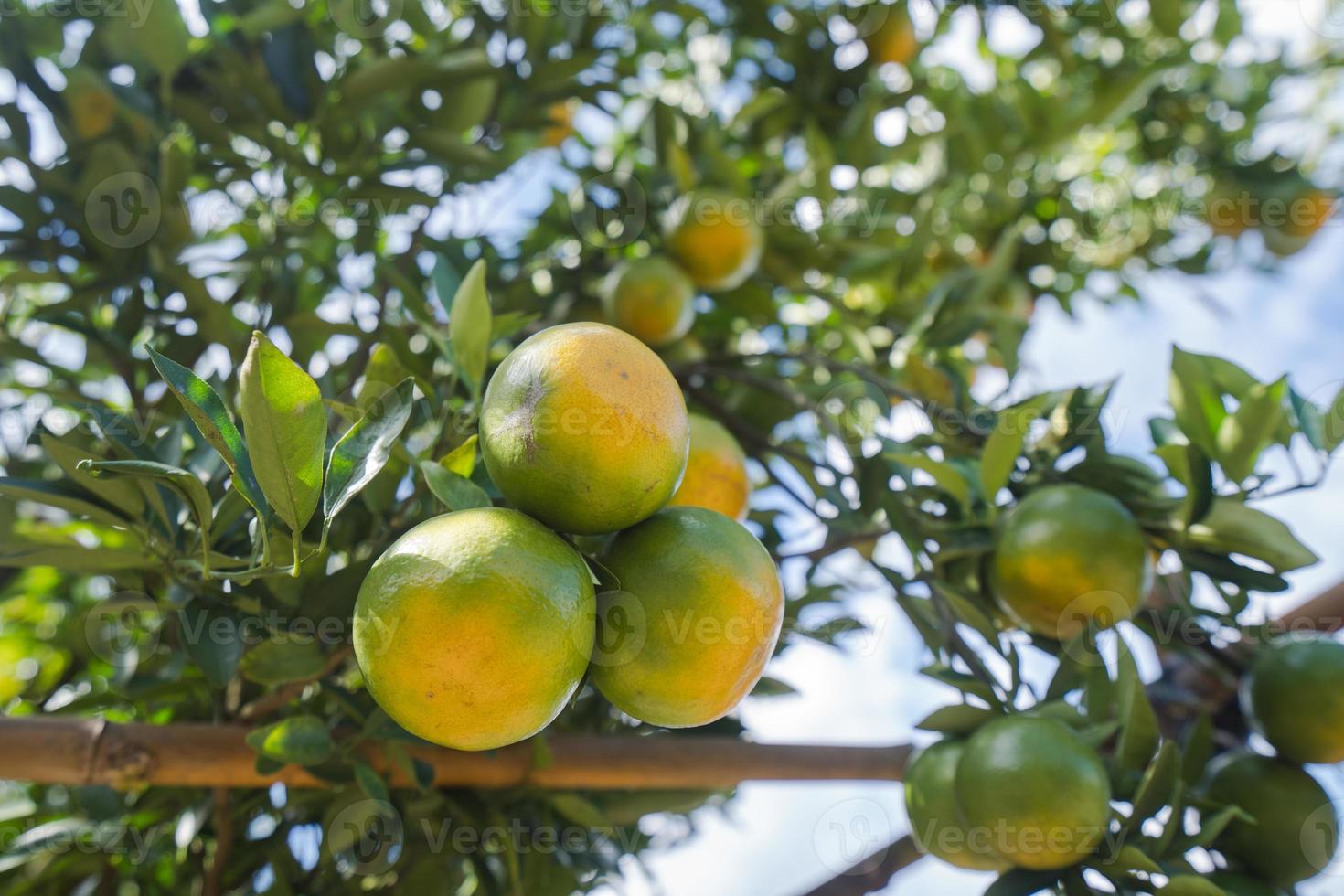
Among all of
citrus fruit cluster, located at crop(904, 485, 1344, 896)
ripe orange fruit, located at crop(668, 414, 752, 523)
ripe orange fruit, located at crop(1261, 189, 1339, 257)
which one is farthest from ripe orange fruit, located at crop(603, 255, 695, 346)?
ripe orange fruit, located at crop(1261, 189, 1339, 257)

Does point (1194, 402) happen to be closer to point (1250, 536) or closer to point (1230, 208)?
point (1250, 536)

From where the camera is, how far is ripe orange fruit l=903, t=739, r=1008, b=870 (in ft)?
3.87

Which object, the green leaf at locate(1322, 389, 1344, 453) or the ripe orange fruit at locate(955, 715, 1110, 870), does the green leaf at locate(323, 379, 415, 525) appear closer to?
the ripe orange fruit at locate(955, 715, 1110, 870)

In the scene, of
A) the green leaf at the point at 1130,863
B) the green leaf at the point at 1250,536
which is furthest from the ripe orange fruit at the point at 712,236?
the green leaf at the point at 1130,863

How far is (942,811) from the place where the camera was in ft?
3.91

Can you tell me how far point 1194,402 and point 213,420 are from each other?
114 cm

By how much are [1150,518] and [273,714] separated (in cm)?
118

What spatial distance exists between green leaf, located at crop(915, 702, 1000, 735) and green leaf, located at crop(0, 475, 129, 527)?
954mm

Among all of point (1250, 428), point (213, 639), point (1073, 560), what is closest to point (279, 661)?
point (213, 639)

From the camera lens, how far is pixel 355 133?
162cm

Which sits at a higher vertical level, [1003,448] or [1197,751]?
[1003,448]

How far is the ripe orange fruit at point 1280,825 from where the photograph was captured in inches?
48.4

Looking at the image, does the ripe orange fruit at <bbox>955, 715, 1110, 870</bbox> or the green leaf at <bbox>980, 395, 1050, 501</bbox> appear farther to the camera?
the green leaf at <bbox>980, 395, 1050, 501</bbox>

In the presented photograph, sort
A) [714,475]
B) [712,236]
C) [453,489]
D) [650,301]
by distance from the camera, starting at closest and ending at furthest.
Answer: [453,489], [714,475], [650,301], [712,236]
